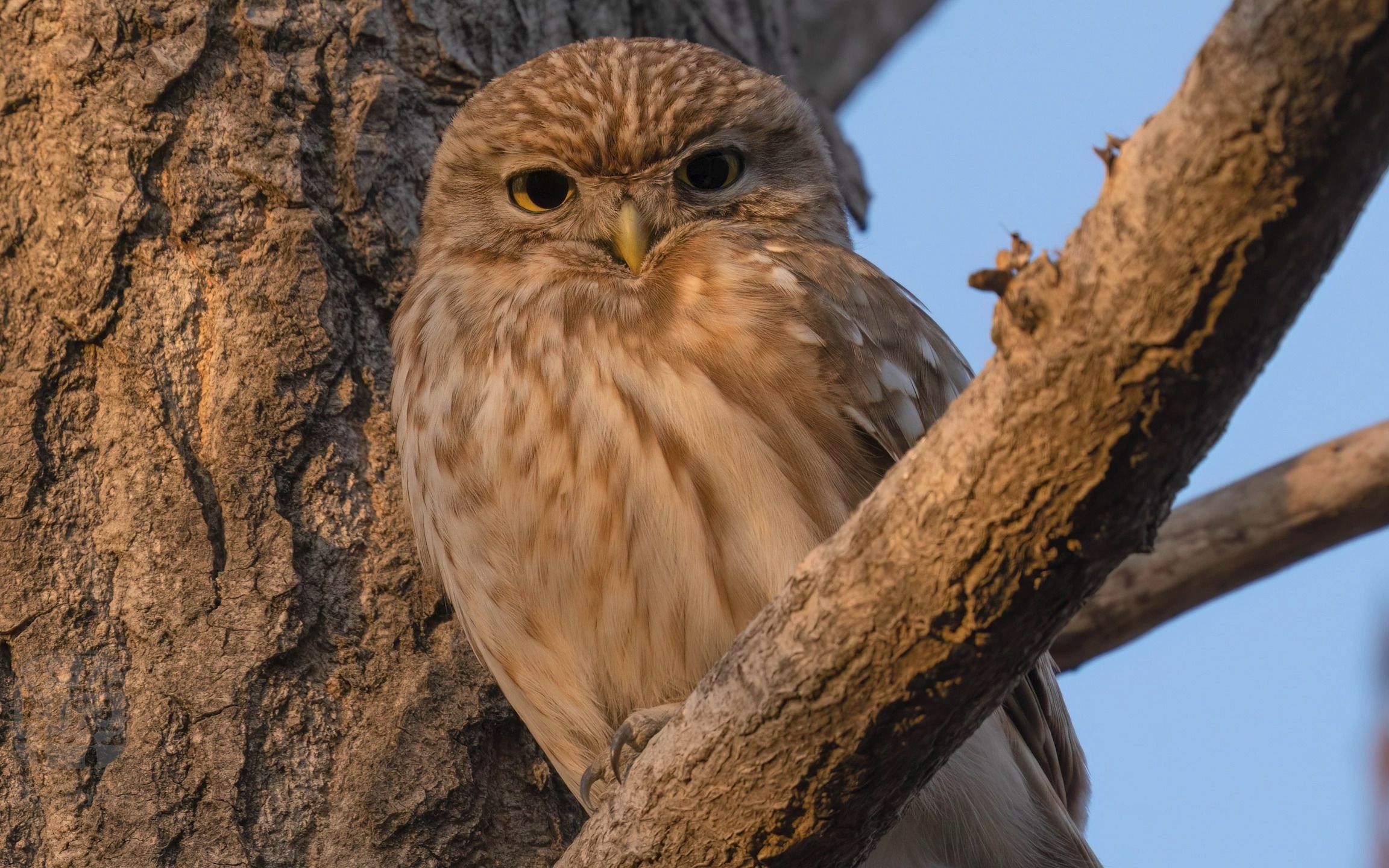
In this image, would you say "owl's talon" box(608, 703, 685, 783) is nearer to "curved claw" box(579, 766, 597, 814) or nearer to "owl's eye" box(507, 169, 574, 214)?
"curved claw" box(579, 766, 597, 814)

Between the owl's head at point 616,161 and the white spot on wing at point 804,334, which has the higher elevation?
the owl's head at point 616,161

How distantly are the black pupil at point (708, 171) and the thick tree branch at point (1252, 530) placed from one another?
1490 mm

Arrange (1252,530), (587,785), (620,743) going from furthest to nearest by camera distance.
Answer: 1. (1252,530)
2. (587,785)
3. (620,743)

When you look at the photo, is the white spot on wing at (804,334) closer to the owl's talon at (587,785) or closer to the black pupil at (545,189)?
the black pupil at (545,189)

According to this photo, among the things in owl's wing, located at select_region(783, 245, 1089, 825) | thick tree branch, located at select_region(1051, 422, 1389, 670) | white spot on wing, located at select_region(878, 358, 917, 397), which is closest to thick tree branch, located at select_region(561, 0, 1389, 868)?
owl's wing, located at select_region(783, 245, 1089, 825)

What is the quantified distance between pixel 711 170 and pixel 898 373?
0.85 m

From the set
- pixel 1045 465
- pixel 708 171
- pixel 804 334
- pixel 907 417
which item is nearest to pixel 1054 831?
pixel 907 417

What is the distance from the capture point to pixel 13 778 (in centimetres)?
261

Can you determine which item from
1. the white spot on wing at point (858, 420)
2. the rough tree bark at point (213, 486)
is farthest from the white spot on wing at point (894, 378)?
the rough tree bark at point (213, 486)

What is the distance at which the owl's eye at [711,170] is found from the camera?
11.0 feet

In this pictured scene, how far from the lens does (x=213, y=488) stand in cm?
287

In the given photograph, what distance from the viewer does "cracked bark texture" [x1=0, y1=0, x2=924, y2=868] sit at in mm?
2678

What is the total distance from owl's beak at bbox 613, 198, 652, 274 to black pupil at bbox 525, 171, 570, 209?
10.4 inches

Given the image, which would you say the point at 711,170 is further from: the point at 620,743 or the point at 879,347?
the point at 620,743
